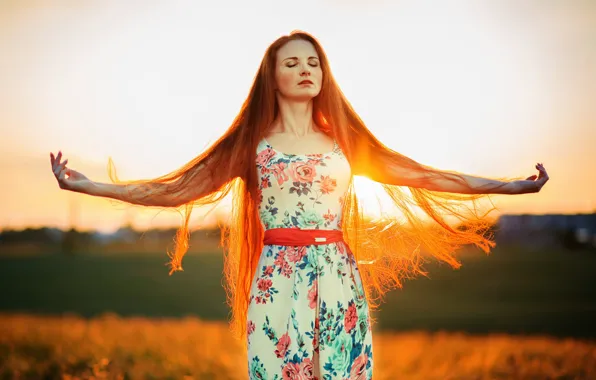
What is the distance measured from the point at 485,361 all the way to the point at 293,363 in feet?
10.5

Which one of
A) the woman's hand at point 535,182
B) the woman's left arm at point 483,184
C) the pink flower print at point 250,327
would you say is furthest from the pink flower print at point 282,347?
the woman's hand at point 535,182

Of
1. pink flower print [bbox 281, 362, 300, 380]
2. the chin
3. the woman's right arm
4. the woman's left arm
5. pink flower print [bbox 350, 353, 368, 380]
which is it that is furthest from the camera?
the woman's left arm

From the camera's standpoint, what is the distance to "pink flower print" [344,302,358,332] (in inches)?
129

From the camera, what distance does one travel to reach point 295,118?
11.7 feet

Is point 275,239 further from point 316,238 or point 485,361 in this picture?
point 485,361

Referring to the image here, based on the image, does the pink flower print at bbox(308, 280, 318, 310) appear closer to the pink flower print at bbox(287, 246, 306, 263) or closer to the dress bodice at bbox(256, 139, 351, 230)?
the pink flower print at bbox(287, 246, 306, 263)

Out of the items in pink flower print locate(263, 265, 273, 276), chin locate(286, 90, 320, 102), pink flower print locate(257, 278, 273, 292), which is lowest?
pink flower print locate(257, 278, 273, 292)

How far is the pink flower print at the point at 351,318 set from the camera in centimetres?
328

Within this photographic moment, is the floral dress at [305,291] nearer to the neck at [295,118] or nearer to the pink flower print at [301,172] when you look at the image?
the pink flower print at [301,172]

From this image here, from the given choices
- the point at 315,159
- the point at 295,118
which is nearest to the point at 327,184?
the point at 315,159

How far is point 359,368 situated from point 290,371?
0.34m

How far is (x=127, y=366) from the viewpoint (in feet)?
20.0

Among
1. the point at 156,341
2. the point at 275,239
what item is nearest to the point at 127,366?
the point at 156,341

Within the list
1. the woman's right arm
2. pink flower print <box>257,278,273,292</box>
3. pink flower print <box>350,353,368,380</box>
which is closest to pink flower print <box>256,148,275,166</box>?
the woman's right arm
